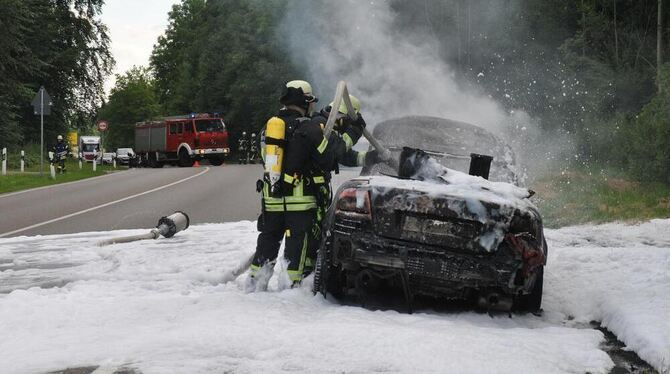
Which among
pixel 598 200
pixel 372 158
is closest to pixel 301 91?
pixel 372 158

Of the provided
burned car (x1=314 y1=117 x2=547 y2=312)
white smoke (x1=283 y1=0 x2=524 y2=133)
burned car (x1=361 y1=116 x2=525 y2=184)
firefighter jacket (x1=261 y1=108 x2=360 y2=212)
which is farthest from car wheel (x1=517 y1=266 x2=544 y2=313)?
white smoke (x1=283 y1=0 x2=524 y2=133)

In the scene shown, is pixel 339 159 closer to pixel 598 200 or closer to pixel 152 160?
pixel 598 200

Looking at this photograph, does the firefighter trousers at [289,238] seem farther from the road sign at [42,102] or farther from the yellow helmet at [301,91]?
the road sign at [42,102]

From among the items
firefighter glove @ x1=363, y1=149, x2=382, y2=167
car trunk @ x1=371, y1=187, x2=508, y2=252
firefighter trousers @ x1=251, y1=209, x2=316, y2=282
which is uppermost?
firefighter glove @ x1=363, y1=149, x2=382, y2=167

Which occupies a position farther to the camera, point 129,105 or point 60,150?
point 129,105

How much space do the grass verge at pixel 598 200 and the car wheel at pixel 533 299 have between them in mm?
6575

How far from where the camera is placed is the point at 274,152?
6430 millimetres

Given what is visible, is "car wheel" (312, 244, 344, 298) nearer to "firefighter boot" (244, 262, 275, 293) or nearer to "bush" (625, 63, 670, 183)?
"firefighter boot" (244, 262, 275, 293)

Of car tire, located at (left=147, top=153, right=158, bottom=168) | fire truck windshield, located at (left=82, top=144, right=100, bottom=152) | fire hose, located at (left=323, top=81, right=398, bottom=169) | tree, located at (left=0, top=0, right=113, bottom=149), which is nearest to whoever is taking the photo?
fire hose, located at (left=323, top=81, right=398, bottom=169)

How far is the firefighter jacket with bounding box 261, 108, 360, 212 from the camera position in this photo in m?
6.37

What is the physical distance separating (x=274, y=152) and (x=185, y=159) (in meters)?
38.7

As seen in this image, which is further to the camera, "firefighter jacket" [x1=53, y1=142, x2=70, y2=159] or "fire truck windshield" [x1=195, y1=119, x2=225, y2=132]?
"fire truck windshield" [x1=195, y1=119, x2=225, y2=132]

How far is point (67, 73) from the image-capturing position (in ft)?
161

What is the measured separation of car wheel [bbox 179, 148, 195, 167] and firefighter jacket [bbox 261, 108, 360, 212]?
126 ft
